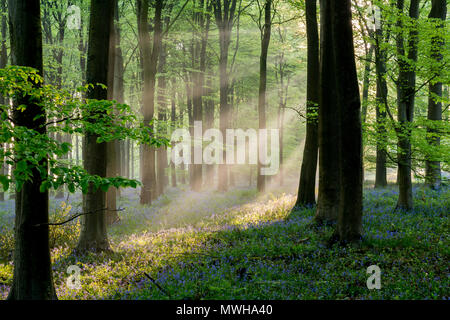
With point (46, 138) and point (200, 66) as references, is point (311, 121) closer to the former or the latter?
point (46, 138)

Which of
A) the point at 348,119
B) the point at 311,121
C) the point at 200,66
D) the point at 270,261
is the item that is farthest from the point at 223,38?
the point at 270,261

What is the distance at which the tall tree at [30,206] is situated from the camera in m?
4.70

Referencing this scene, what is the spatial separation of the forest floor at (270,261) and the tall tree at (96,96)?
2.02ft

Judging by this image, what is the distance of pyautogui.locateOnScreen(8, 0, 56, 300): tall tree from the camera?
4.70 m

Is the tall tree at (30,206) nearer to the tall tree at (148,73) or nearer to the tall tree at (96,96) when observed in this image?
the tall tree at (96,96)

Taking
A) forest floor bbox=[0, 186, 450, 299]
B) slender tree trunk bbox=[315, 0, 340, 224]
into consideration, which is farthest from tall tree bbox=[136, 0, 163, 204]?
slender tree trunk bbox=[315, 0, 340, 224]

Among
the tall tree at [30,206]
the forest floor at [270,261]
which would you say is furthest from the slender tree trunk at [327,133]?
the tall tree at [30,206]

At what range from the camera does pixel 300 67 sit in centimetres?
3081

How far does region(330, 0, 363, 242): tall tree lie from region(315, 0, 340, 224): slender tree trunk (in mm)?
1791

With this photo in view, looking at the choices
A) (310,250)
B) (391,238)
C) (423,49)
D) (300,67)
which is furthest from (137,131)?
(300,67)

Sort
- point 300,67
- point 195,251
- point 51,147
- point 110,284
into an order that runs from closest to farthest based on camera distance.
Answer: point 51,147 < point 110,284 < point 195,251 < point 300,67

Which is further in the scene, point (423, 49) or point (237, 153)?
point (237, 153)
